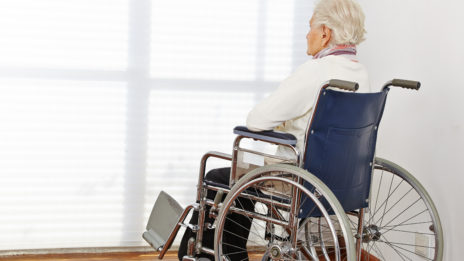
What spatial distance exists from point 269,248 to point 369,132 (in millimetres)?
539

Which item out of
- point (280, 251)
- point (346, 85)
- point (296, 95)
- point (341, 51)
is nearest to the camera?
point (346, 85)

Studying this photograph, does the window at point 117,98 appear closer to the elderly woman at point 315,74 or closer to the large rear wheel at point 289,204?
the elderly woman at point 315,74

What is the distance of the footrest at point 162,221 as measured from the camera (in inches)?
99.8

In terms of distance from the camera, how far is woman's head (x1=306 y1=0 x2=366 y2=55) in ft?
7.54

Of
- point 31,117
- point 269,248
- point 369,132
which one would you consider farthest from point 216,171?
point 31,117

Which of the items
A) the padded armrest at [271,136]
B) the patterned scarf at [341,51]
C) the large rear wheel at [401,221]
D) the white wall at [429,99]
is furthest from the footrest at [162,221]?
the white wall at [429,99]

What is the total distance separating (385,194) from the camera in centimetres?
293

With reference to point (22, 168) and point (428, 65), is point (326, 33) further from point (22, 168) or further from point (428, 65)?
point (22, 168)

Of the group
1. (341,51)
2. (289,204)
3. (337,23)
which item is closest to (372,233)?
(289,204)

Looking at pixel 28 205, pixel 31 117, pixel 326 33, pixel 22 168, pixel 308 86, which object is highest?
pixel 326 33

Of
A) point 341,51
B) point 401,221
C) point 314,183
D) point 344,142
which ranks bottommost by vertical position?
point 401,221

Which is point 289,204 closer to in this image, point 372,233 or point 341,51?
point 372,233

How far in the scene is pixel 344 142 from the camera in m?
2.09

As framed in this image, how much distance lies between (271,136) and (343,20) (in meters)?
0.54
